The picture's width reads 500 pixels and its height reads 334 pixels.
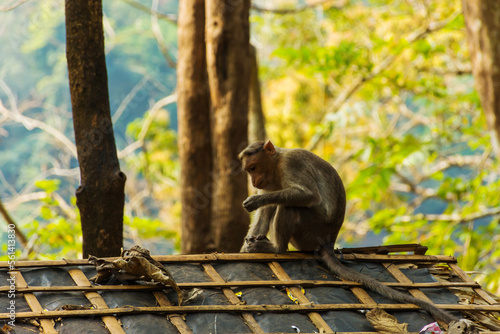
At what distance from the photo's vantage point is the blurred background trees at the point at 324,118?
977cm

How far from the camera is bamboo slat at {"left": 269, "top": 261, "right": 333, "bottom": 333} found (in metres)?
4.06

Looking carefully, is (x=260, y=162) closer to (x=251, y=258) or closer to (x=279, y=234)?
(x=279, y=234)

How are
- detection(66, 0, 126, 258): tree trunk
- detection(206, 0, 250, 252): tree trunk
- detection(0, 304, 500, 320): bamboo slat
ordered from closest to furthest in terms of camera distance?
detection(0, 304, 500, 320): bamboo slat → detection(66, 0, 126, 258): tree trunk → detection(206, 0, 250, 252): tree trunk

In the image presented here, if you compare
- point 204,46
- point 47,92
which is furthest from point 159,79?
point 204,46

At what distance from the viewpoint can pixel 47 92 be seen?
744 inches

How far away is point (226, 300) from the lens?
4.30 metres

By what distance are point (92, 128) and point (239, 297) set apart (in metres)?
2.07

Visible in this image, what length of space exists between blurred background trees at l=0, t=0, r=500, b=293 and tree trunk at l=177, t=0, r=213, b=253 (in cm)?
142

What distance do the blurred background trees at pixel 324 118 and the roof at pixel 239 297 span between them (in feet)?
12.5

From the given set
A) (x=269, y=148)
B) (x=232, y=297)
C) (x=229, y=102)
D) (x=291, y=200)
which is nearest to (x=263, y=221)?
(x=291, y=200)

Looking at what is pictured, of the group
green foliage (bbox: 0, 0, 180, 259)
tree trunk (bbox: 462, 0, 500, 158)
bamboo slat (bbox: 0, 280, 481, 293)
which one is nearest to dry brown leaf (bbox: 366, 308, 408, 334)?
bamboo slat (bbox: 0, 280, 481, 293)

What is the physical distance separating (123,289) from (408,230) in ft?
22.6

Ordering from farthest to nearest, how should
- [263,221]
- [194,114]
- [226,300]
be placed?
[194,114] → [263,221] → [226,300]

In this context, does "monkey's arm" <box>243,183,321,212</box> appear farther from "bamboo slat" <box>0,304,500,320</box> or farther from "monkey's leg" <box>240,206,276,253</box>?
"bamboo slat" <box>0,304,500,320</box>
